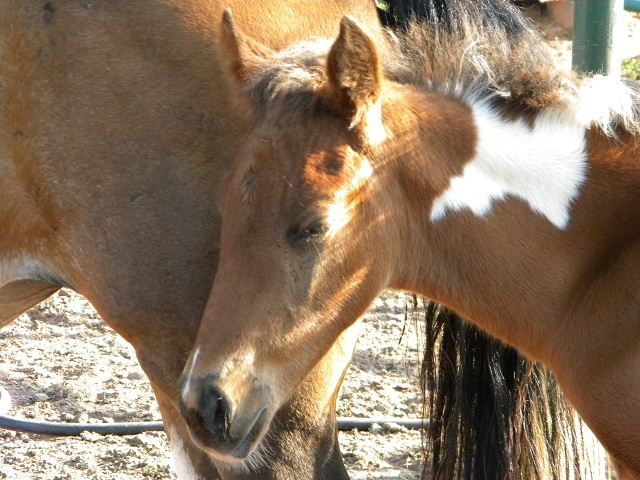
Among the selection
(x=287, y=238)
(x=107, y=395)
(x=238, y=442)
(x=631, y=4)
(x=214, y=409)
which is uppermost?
(x=287, y=238)

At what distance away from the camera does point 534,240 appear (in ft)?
7.95

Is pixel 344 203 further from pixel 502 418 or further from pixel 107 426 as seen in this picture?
pixel 107 426

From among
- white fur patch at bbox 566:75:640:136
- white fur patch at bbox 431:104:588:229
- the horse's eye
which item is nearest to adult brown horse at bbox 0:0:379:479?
the horse's eye

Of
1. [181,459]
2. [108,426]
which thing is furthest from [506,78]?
[108,426]

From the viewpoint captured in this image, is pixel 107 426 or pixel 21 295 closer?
pixel 21 295

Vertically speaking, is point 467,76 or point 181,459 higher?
point 467,76

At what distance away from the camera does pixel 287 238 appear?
7.27ft

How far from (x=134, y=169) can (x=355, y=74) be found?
69cm

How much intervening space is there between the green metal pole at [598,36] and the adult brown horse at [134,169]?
140 centimetres

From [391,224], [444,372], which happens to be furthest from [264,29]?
[444,372]

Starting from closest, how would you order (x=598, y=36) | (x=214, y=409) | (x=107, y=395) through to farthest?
(x=214, y=409)
(x=598, y=36)
(x=107, y=395)

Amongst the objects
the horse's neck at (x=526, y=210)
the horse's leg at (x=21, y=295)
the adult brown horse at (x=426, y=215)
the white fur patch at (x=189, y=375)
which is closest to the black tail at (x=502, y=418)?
the adult brown horse at (x=426, y=215)

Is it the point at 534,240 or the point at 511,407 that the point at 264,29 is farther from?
the point at 511,407

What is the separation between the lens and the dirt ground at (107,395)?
395 centimetres
